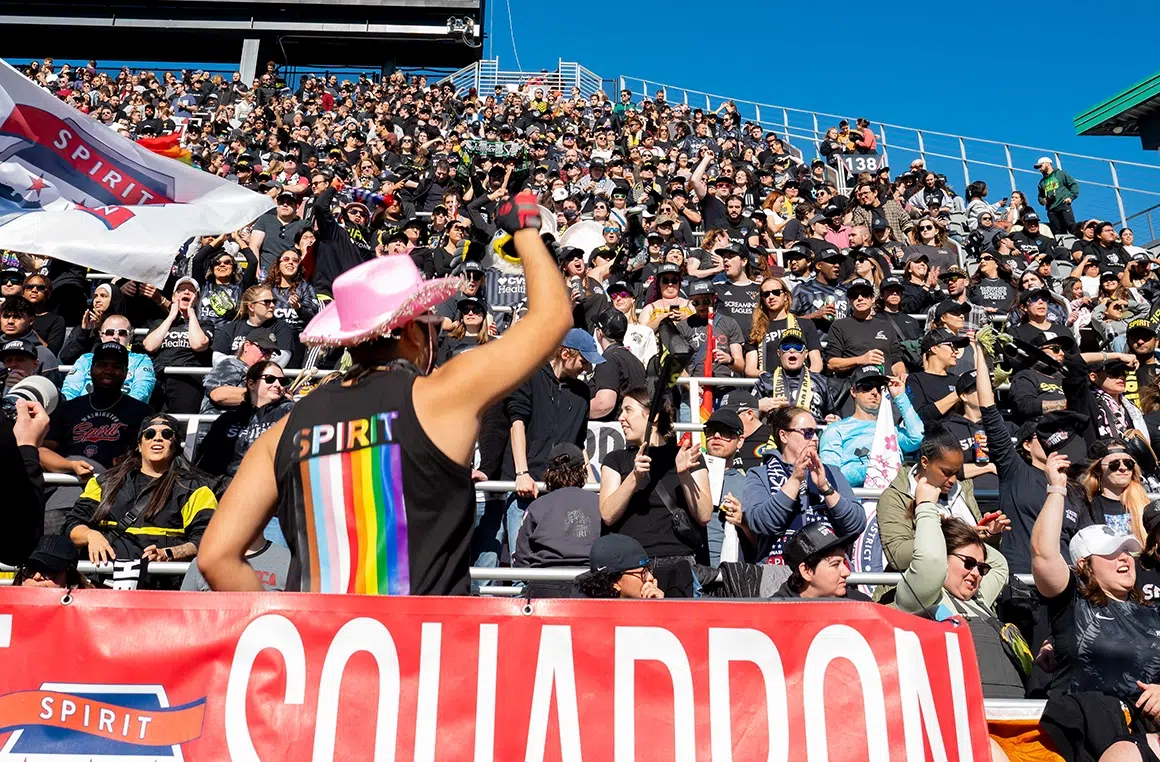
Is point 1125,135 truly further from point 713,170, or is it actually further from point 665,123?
point 713,170

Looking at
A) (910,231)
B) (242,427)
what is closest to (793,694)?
(242,427)

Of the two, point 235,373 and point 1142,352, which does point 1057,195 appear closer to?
point 1142,352

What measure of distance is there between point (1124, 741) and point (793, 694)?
6.71ft

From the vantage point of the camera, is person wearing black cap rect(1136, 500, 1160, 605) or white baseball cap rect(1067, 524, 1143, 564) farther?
person wearing black cap rect(1136, 500, 1160, 605)

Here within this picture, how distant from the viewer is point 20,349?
7.76 m

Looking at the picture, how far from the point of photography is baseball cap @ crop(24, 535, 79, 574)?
5086 millimetres

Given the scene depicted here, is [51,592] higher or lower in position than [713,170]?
lower

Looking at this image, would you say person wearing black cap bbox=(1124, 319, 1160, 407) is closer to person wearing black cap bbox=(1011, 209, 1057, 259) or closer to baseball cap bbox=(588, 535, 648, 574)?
person wearing black cap bbox=(1011, 209, 1057, 259)

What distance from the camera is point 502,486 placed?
639 centimetres

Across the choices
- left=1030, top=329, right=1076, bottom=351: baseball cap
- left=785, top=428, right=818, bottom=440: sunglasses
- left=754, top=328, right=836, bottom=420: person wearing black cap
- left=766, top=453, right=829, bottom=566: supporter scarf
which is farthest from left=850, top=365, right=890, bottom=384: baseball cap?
left=1030, top=329, right=1076, bottom=351: baseball cap

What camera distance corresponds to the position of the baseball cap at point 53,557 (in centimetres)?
509

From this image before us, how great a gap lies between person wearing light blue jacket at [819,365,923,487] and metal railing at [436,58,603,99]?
78.2 ft

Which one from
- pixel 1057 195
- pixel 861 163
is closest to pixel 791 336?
pixel 1057 195

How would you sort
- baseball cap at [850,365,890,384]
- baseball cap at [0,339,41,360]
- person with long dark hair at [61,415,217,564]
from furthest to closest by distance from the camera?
1. baseball cap at [0,339,41,360]
2. baseball cap at [850,365,890,384]
3. person with long dark hair at [61,415,217,564]
